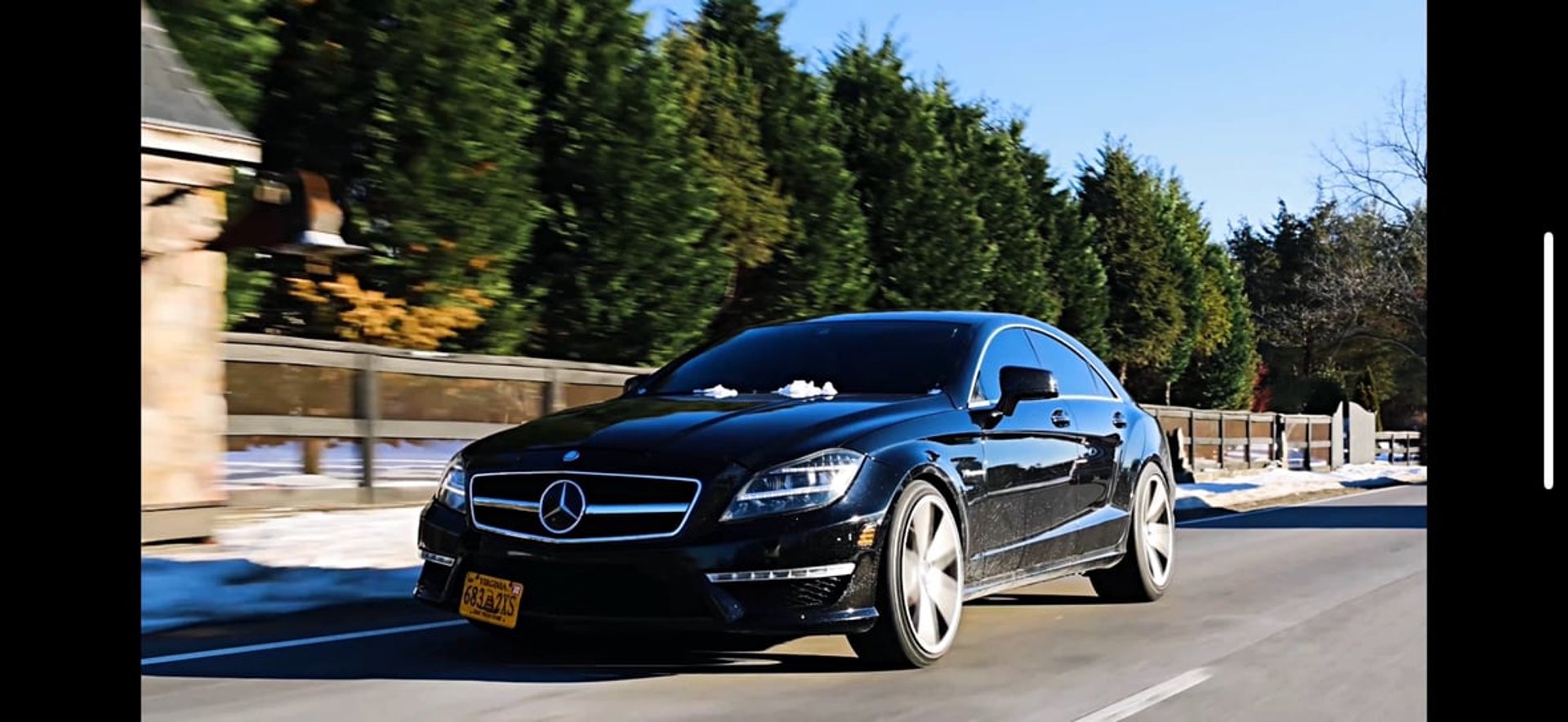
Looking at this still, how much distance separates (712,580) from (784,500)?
1.32ft

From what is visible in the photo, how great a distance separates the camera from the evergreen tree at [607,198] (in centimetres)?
2034

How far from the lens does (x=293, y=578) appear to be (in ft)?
32.1

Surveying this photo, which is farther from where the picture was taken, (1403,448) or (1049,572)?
(1403,448)

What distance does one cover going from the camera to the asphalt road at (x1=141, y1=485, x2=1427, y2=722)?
607 cm

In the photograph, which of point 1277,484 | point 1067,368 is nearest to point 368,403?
point 1067,368

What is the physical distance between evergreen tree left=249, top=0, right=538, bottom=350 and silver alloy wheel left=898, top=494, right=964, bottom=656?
1217 centimetres

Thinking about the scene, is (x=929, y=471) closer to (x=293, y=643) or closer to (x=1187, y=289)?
(x=293, y=643)

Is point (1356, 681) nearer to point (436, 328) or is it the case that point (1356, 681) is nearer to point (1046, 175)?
point (436, 328)

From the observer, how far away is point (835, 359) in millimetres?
7980

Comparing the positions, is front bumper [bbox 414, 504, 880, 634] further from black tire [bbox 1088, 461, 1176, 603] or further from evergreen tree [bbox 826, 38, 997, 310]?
evergreen tree [bbox 826, 38, 997, 310]

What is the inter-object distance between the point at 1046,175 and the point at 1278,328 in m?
47.5

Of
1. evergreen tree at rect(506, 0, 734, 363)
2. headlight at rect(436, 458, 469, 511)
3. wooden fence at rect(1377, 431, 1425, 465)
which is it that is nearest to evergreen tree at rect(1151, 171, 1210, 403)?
wooden fence at rect(1377, 431, 1425, 465)

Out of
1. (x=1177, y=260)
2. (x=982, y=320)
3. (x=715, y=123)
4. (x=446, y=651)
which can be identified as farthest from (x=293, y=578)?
(x=1177, y=260)

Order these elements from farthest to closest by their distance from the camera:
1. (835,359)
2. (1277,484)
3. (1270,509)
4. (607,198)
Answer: (1277,484), (1270,509), (607,198), (835,359)
